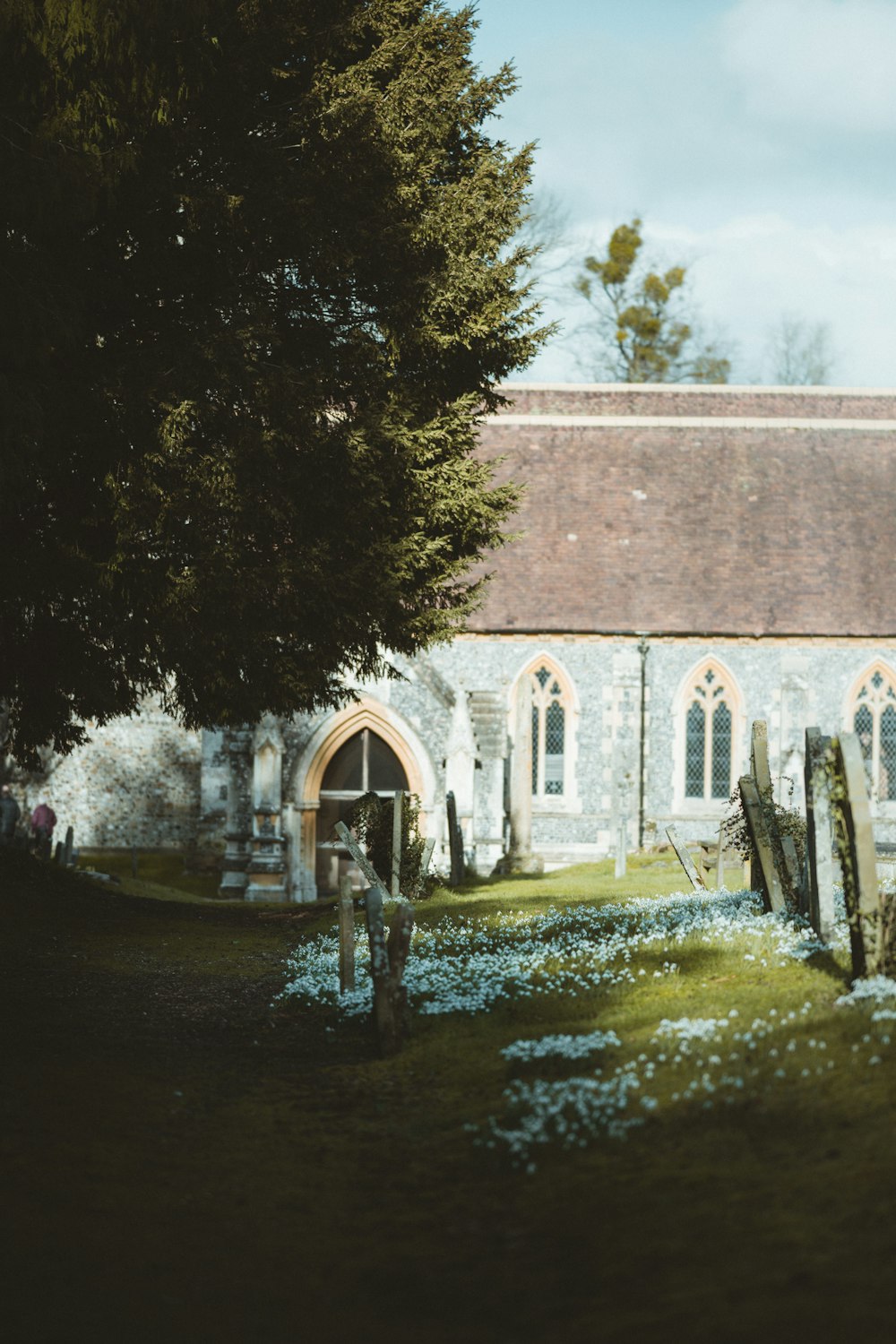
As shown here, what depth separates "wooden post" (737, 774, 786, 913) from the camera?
1081cm

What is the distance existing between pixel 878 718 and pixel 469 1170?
2295 centimetres

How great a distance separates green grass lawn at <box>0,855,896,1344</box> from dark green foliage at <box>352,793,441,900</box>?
24.4 feet

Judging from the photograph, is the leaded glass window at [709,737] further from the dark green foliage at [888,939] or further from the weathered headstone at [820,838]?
the dark green foliage at [888,939]

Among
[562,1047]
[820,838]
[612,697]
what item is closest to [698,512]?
[612,697]

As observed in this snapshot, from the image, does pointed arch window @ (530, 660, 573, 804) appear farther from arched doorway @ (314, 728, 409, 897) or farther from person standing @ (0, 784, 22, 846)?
person standing @ (0, 784, 22, 846)

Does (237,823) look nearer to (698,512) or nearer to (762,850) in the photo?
(698,512)

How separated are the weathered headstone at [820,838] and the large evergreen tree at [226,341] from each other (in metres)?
5.15

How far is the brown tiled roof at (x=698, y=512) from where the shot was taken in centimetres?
2689

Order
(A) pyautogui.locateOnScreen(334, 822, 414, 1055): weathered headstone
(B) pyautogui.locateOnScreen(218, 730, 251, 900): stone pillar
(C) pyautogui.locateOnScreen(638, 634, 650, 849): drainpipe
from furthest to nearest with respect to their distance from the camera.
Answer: (C) pyautogui.locateOnScreen(638, 634, 650, 849): drainpipe → (B) pyautogui.locateOnScreen(218, 730, 251, 900): stone pillar → (A) pyautogui.locateOnScreen(334, 822, 414, 1055): weathered headstone

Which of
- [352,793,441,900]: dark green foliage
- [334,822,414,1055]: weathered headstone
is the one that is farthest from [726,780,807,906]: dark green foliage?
[352,793,441,900]: dark green foliage

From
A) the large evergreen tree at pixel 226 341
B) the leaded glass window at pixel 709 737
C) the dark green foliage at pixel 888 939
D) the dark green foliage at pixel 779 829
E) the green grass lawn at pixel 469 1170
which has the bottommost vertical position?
the green grass lawn at pixel 469 1170

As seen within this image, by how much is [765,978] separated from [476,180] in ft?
31.4

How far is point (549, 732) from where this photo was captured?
2725 centimetres

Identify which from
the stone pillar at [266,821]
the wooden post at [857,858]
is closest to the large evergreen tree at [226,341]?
the wooden post at [857,858]
